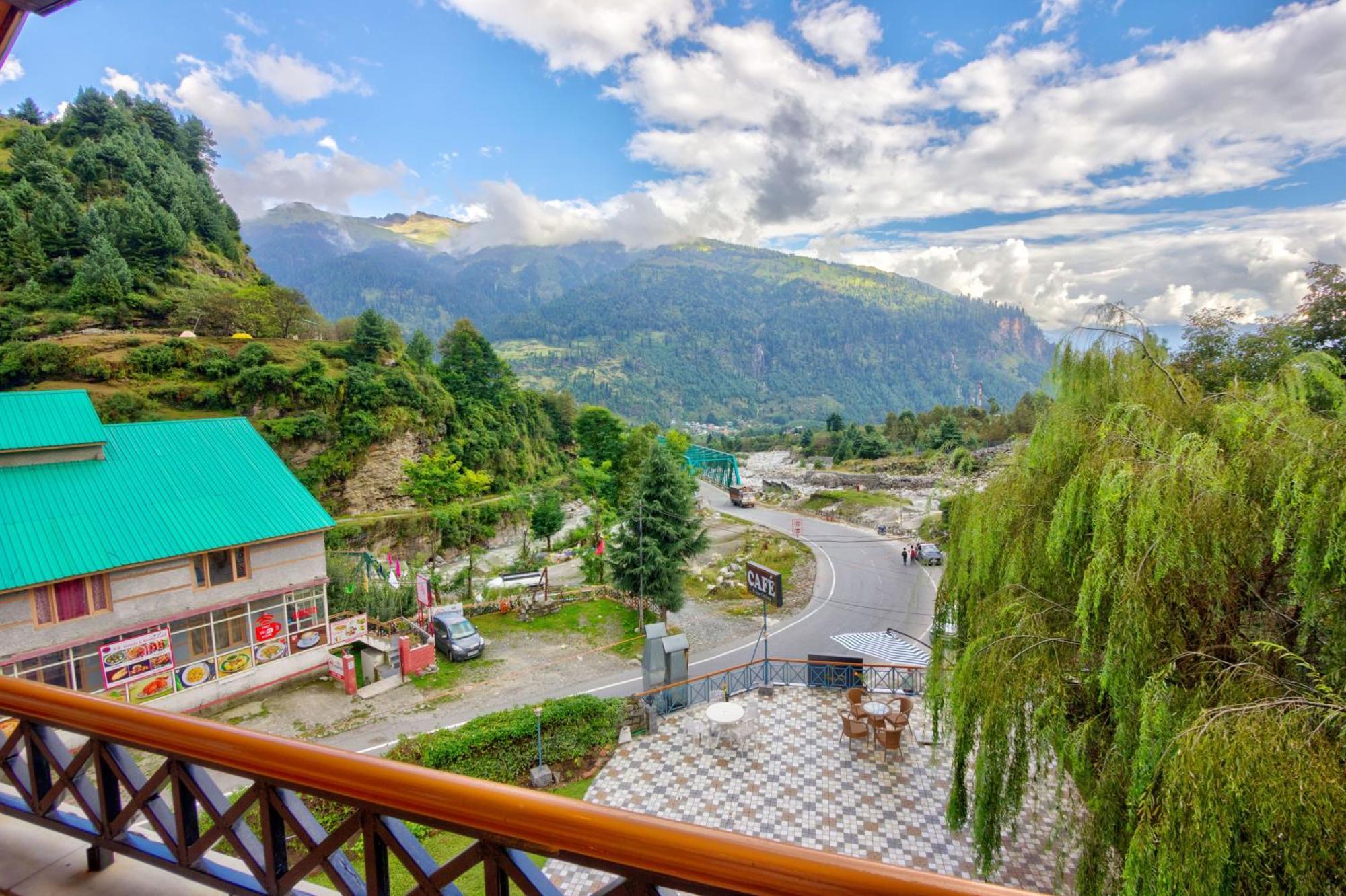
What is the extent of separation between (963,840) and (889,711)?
9.10 ft

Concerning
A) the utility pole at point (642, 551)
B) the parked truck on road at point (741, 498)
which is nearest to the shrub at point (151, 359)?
the utility pole at point (642, 551)

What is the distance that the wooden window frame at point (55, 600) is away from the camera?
34.7 feet

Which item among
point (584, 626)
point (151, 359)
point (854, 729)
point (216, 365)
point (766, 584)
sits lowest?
point (584, 626)

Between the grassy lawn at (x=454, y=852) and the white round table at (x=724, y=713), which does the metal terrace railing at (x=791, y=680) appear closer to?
the white round table at (x=724, y=713)

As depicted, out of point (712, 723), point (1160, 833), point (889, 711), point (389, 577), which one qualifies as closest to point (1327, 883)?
point (1160, 833)

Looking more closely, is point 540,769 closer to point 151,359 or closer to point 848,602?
point 848,602

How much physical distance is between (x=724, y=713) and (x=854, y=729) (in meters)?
2.44

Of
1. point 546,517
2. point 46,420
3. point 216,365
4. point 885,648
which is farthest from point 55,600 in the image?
point 216,365

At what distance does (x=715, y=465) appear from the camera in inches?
2719

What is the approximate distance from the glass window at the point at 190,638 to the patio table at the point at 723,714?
10948 mm

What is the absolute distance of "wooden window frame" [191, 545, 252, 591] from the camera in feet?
40.7

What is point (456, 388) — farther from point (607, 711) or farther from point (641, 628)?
point (607, 711)

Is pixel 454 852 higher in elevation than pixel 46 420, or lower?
lower

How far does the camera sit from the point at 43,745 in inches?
82.5
